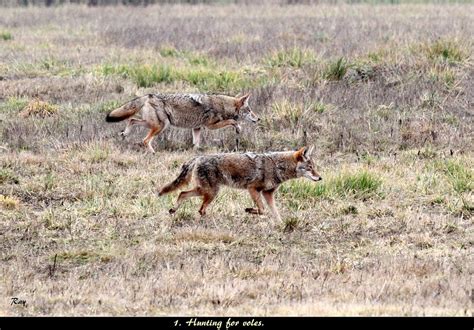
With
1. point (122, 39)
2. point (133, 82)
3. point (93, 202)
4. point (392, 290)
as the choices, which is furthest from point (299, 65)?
point (392, 290)

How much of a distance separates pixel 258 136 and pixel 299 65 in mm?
4878

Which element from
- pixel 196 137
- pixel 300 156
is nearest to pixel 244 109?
pixel 196 137

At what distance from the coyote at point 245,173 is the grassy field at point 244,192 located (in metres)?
0.28

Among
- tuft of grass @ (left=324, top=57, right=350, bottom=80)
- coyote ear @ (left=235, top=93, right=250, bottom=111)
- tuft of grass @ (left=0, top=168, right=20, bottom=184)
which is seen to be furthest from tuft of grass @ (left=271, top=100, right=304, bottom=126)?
tuft of grass @ (left=0, top=168, right=20, bottom=184)

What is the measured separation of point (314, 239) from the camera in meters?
9.57

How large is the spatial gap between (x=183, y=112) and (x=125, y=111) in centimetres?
88

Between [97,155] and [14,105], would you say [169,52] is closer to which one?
[14,105]

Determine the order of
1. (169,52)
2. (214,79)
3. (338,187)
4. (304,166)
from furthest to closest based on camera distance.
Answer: (169,52)
(214,79)
(338,187)
(304,166)

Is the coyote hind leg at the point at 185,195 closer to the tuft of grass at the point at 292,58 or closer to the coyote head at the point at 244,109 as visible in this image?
the coyote head at the point at 244,109

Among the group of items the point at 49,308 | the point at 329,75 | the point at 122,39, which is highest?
the point at 49,308

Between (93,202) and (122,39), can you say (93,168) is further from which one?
(122,39)

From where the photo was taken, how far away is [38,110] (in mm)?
15445

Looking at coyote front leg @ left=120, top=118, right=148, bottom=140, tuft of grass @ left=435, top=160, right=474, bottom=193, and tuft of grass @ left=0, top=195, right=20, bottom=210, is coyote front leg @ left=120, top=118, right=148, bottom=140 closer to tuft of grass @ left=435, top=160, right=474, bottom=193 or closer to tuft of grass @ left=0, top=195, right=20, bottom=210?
tuft of grass @ left=0, top=195, right=20, bottom=210

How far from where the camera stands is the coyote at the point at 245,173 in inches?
388
